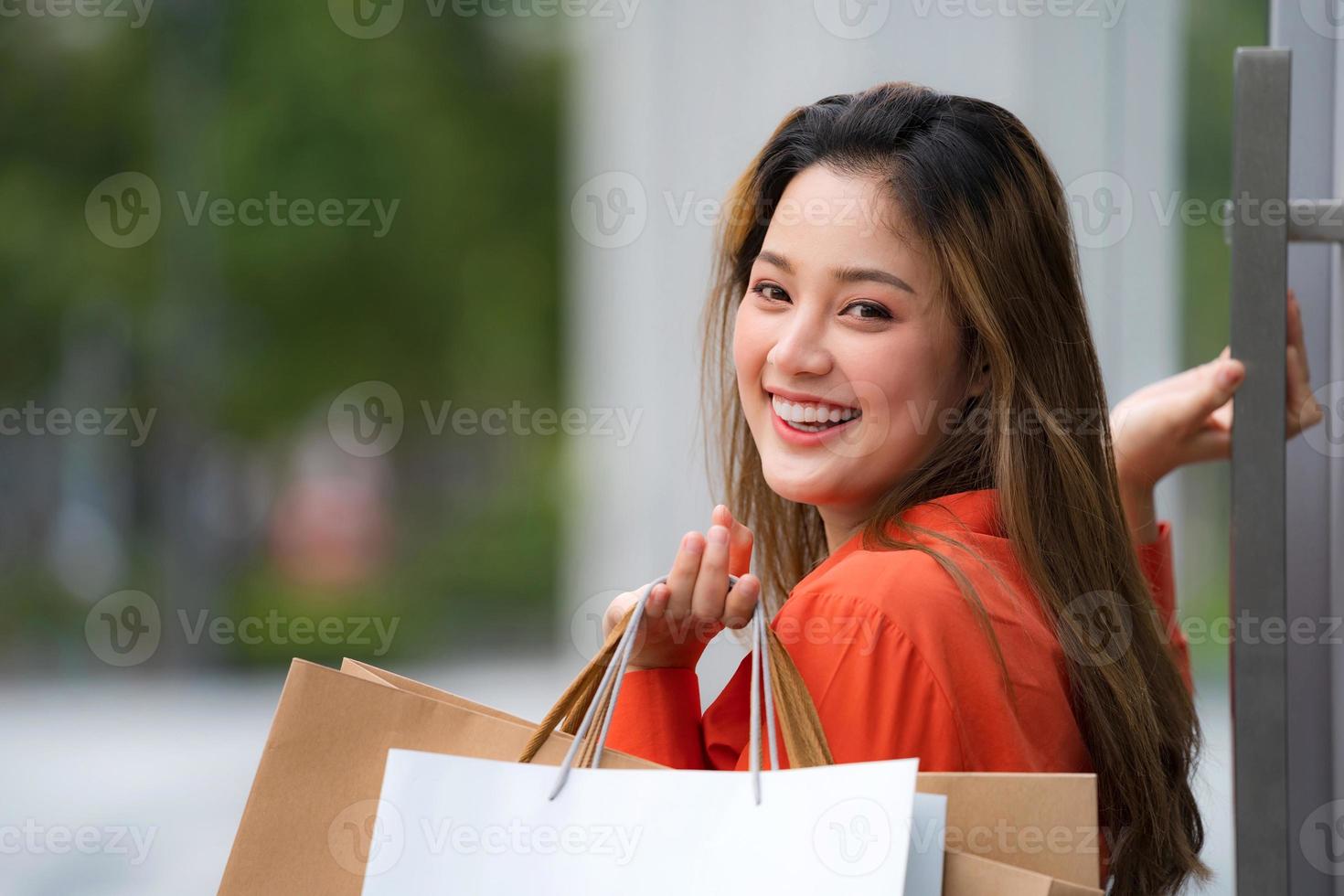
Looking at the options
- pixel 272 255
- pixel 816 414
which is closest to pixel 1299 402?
pixel 816 414

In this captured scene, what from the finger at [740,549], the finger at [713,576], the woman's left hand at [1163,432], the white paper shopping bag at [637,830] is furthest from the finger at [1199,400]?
the white paper shopping bag at [637,830]

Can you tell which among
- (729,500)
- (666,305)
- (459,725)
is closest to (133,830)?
(666,305)

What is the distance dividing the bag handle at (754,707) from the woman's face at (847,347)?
0.98ft

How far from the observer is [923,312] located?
46.3 inches

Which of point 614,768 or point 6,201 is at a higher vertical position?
point 6,201

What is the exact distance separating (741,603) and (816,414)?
0.29 meters

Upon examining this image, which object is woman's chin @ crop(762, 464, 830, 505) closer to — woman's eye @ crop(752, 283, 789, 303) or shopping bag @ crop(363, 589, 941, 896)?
woman's eye @ crop(752, 283, 789, 303)

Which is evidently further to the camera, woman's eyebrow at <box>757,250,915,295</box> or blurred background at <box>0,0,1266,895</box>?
blurred background at <box>0,0,1266,895</box>

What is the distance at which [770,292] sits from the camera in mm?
1269

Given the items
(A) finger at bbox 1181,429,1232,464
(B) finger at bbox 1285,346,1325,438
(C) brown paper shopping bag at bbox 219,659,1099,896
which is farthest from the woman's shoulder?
(A) finger at bbox 1181,429,1232,464

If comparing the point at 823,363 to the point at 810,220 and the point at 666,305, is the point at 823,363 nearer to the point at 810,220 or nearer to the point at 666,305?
the point at 810,220

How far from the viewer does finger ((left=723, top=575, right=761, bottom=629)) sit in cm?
97

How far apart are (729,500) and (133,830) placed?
3223mm

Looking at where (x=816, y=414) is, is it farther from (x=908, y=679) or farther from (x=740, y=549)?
(x=908, y=679)
